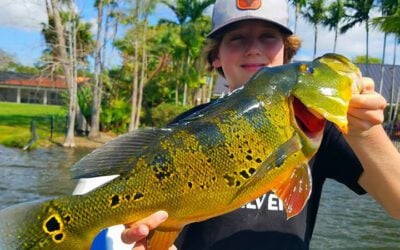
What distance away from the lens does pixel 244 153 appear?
7.16 feet

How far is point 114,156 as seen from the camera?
2.25 metres

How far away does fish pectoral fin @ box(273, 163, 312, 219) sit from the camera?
7.37 ft

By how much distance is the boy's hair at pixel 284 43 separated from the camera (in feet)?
10.2

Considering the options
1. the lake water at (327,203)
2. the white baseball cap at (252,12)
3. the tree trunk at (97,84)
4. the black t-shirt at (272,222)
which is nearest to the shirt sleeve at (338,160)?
the black t-shirt at (272,222)

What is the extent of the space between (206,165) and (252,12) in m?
1.02

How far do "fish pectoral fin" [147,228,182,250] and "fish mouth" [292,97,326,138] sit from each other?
67 cm

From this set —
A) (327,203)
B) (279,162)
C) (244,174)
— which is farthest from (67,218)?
(327,203)

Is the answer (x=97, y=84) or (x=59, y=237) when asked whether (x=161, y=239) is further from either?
(x=97, y=84)

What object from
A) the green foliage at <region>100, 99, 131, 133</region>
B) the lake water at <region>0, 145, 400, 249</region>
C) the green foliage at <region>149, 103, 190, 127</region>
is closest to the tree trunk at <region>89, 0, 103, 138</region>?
the green foliage at <region>100, 99, 131, 133</region>

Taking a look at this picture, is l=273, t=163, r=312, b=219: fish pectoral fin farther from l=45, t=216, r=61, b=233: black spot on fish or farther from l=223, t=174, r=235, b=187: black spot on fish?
l=45, t=216, r=61, b=233: black spot on fish

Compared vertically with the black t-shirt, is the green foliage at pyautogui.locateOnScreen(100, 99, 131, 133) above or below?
below

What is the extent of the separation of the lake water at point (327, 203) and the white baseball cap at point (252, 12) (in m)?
9.10

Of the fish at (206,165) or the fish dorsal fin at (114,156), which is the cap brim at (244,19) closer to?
the fish at (206,165)

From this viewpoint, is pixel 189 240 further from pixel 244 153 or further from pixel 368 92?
pixel 368 92
